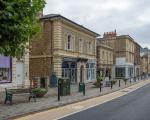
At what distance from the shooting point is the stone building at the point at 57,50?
4050 centimetres

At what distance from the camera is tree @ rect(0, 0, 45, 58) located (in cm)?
1412

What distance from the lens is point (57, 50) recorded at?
40250 mm

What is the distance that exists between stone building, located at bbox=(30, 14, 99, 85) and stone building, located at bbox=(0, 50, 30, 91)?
19.3 ft

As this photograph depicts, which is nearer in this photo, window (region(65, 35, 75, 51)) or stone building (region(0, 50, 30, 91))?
stone building (region(0, 50, 30, 91))

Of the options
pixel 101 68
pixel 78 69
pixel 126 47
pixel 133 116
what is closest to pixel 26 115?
pixel 133 116

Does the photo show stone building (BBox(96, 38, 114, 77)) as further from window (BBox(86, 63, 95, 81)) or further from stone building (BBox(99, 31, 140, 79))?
window (BBox(86, 63, 95, 81))

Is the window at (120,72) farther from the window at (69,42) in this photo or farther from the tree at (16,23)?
the tree at (16,23)

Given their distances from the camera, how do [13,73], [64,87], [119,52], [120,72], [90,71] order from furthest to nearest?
1. [119,52]
2. [120,72]
3. [90,71]
4. [13,73]
5. [64,87]

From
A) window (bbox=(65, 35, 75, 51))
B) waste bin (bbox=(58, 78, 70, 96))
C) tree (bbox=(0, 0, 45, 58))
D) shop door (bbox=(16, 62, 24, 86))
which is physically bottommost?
waste bin (bbox=(58, 78, 70, 96))

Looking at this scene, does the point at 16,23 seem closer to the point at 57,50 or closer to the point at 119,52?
the point at 57,50

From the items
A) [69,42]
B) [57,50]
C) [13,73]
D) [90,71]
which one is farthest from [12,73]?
[90,71]

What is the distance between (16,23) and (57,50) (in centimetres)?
2549

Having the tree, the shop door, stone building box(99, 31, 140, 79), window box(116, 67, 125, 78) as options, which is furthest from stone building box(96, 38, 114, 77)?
the tree

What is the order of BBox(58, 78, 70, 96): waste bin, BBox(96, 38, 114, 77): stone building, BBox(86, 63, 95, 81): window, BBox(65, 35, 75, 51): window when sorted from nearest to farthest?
BBox(58, 78, 70, 96): waste bin < BBox(65, 35, 75, 51): window < BBox(86, 63, 95, 81): window < BBox(96, 38, 114, 77): stone building
